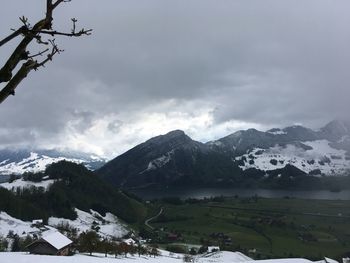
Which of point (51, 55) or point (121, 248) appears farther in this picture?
point (121, 248)

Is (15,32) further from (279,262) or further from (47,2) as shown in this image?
(279,262)

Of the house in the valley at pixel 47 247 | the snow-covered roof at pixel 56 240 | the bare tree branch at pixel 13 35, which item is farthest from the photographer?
the snow-covered roof at pixel 56 240

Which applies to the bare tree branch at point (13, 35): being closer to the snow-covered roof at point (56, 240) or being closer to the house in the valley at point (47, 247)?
the house in the valley at point (47, 247)

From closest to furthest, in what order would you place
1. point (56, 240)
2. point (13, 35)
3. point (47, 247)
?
Result: point (13, 35) < point (47, 247) < point (56, 240)

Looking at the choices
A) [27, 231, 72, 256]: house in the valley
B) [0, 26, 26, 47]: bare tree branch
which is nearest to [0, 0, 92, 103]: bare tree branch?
[0, 26, 26, 47]: bare tree branch

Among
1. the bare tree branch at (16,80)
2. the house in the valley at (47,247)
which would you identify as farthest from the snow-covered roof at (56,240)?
the bare tree branch at (16,80)

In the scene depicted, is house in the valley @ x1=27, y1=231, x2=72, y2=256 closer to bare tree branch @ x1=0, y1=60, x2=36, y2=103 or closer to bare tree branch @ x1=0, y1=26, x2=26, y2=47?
bare tree branch @ x1=0, y1=60, x2=36, y2=103

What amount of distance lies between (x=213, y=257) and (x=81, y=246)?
7121 cm

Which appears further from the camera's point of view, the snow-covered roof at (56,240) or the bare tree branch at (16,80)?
the snow-covered roof at (56,240)

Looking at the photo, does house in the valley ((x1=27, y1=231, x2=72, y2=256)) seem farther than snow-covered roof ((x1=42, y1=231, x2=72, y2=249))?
No

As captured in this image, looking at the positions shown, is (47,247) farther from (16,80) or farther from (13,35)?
(13,35)

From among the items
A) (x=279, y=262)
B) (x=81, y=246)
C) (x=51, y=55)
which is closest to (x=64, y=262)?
(x=51, y=55)

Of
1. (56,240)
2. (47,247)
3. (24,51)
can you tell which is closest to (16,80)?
(24,51)

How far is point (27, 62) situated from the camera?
9.66 meters
